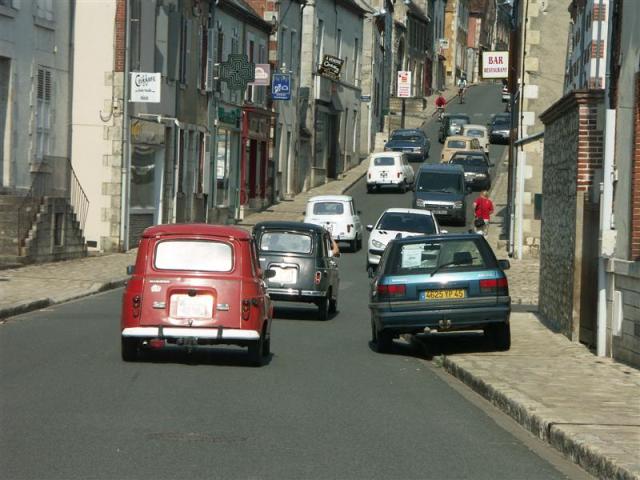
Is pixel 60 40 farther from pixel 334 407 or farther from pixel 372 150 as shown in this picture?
pixel 372 150

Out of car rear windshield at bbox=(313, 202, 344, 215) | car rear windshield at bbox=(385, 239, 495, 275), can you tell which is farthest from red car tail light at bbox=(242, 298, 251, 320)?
car rear windshield at bbox=(313, 202, 344, 215)

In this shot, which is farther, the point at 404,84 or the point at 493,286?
the point at 404,84

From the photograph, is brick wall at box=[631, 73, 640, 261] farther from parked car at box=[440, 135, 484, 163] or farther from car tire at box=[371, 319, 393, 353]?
parked car at box=[440, 135, 484, 163]

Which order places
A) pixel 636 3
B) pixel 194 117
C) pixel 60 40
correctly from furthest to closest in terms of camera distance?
pixel 194 117
pixel 60 40
pixel 636 3

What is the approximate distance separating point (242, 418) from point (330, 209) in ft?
104

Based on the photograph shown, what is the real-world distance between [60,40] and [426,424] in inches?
979

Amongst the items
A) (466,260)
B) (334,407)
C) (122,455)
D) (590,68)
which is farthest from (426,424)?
(590,68)

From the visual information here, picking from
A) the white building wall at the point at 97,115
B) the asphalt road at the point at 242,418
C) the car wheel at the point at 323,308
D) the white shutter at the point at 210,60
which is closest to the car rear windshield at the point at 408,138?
the white shutter at the point at 210,60

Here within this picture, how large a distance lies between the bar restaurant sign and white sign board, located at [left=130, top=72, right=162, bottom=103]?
3079 cm

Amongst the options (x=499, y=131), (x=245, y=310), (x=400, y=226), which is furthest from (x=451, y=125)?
(x=245, y=310)

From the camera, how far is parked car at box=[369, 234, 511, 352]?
1798cm

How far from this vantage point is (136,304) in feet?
50.3

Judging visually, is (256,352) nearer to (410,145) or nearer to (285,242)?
(285,242)

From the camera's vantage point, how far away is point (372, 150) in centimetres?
8638
